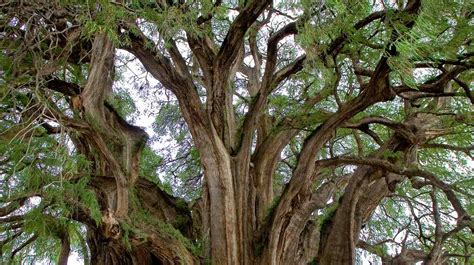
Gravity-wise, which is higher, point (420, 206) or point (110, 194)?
point (420, 206)

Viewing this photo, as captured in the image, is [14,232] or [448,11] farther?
[14,232]

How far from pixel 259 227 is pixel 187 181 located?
199 cm

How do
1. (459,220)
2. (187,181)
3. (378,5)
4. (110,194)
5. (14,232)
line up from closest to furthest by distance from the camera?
(378,5), (110,194), (459,220), (14,232), (187,181)

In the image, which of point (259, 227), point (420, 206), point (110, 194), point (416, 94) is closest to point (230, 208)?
point (259, 227)

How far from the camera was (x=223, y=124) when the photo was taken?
3.66 m

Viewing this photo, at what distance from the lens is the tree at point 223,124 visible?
247 centimetres

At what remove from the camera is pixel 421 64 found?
2.71 metres

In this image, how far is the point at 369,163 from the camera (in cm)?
353

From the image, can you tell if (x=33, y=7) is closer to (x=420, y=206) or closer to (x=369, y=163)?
(x=369, y=163)

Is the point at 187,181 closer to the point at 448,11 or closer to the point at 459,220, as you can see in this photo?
the point at 459,220

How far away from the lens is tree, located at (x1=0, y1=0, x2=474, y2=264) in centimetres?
247

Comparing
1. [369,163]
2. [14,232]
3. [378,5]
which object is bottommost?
[14,232]

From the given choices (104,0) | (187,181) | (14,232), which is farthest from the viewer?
(187,181)

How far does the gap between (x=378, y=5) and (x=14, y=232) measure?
319 cm
